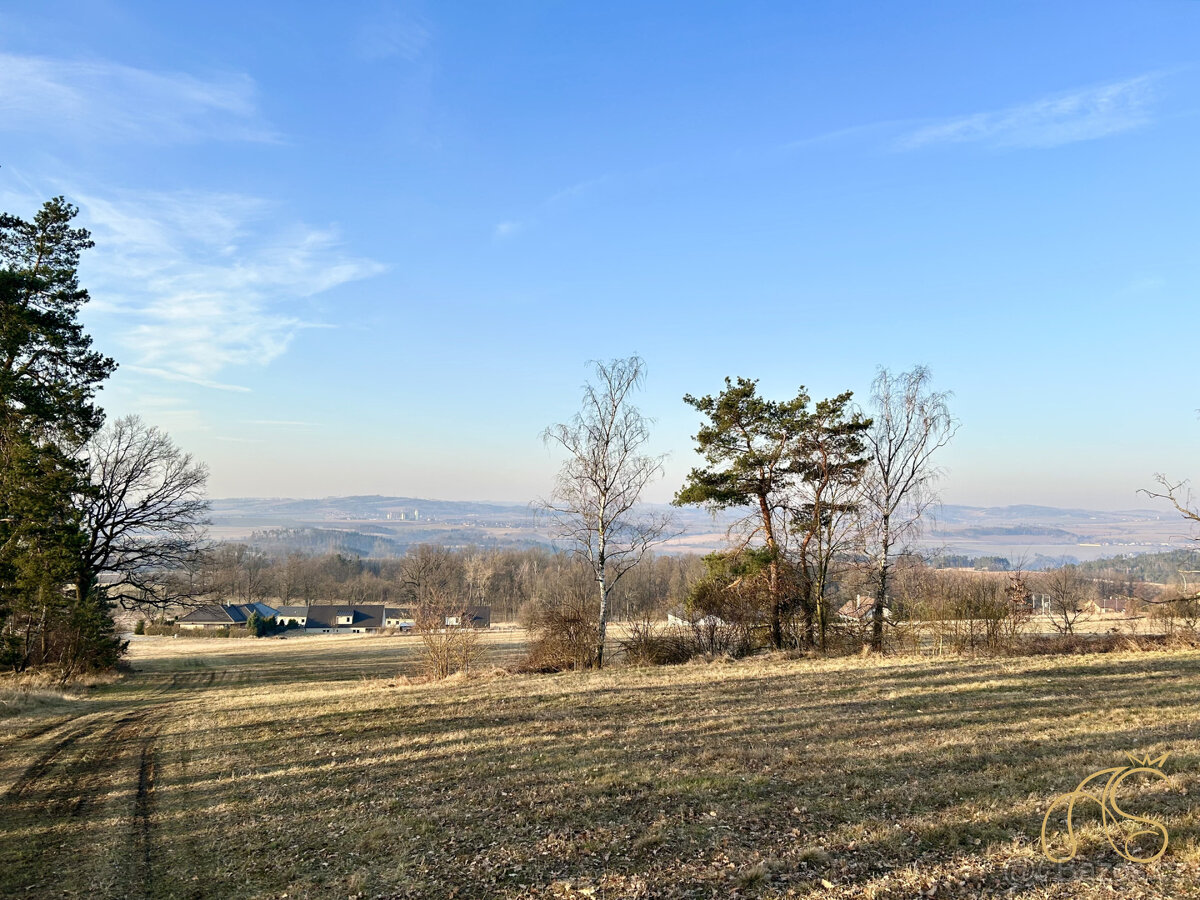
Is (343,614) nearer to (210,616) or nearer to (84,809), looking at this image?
(210,616)

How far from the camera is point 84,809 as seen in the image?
831 cm

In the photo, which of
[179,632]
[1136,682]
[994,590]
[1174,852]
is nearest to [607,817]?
[1174,852]

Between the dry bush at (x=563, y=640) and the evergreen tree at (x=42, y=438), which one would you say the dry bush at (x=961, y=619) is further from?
the evergreen tree at (x=42, y=438)

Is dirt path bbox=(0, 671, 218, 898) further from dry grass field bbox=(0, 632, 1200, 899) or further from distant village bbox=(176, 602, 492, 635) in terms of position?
distant village bbox=(176, 602, 492, 635)

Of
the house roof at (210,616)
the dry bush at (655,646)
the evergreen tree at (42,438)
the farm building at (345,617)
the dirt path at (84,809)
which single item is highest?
the evergreen tree at (42,438)

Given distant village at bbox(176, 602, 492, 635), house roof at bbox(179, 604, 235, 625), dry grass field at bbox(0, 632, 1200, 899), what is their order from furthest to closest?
house roof at bbox(179, 604, 235, 625) → distant village at bbox(176, 602, 492, 635) → dry grass field at bbox(0, 632, 1200, 899)

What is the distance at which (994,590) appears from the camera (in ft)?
65.4

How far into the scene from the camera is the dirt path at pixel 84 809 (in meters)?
A: 6.26

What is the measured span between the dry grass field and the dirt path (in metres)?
0.04

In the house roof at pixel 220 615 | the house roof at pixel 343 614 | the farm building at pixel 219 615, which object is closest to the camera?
the farm building at pixel 219 615

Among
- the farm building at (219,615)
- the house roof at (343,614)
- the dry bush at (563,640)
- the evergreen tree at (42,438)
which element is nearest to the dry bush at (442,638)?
the dry bush at (563,640)

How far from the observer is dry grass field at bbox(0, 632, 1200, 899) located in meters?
5.36

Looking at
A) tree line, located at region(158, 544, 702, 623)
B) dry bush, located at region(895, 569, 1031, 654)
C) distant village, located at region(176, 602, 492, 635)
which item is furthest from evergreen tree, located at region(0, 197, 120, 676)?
tree line, located at region(158, 544, 702, 623)

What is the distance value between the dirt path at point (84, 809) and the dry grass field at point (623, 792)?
0.04 m
